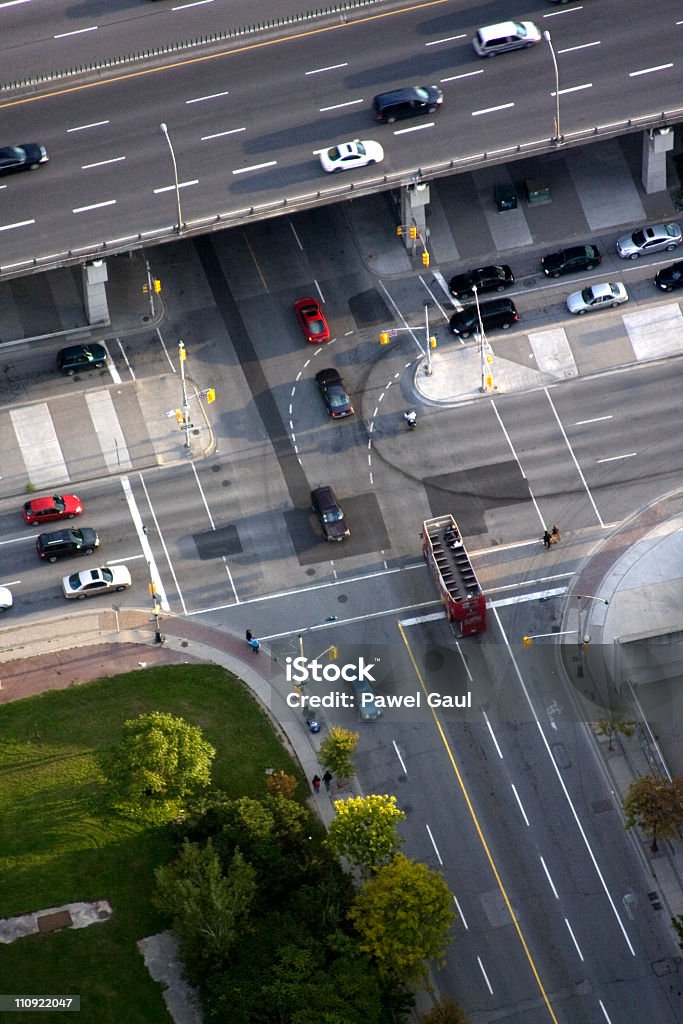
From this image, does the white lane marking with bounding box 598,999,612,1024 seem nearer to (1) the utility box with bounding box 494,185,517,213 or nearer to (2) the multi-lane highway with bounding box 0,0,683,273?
(2) the multi-lane highway with bounding box 0,0,683,273

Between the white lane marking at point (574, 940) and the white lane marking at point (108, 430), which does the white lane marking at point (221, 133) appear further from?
the white lane marking at point (574, 940)

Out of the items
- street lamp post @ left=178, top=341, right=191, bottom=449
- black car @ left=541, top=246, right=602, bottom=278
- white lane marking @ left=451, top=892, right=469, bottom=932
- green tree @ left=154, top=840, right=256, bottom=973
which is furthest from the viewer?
black car @ left=541, top=246, right=602, bottom=278

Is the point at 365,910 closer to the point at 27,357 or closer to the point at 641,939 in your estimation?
the point at 641,939

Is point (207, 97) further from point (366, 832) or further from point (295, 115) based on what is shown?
point (366, 832)

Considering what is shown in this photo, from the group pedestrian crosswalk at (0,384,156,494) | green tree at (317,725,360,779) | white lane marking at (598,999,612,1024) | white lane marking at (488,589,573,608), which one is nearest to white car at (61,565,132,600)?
pedestrian crosswalk at (0,384,156,494)

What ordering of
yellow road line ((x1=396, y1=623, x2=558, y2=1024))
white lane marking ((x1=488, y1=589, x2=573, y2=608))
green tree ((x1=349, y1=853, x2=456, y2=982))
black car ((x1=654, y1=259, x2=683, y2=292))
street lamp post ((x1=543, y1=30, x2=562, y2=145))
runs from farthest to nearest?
black car ((x1=654, y1=259, x2=683, y2=292)) → street lamp post ((x1=543, y1=30, x2=562, y2=145)) → white lane marking ((x1=488, y1=589, x2=573, y2=608)) → yellow road line ((x1=396, y1=623, x2=558, y2=1024)) → green tree ((x1=349, y1=853, x2=456, y2=982))
